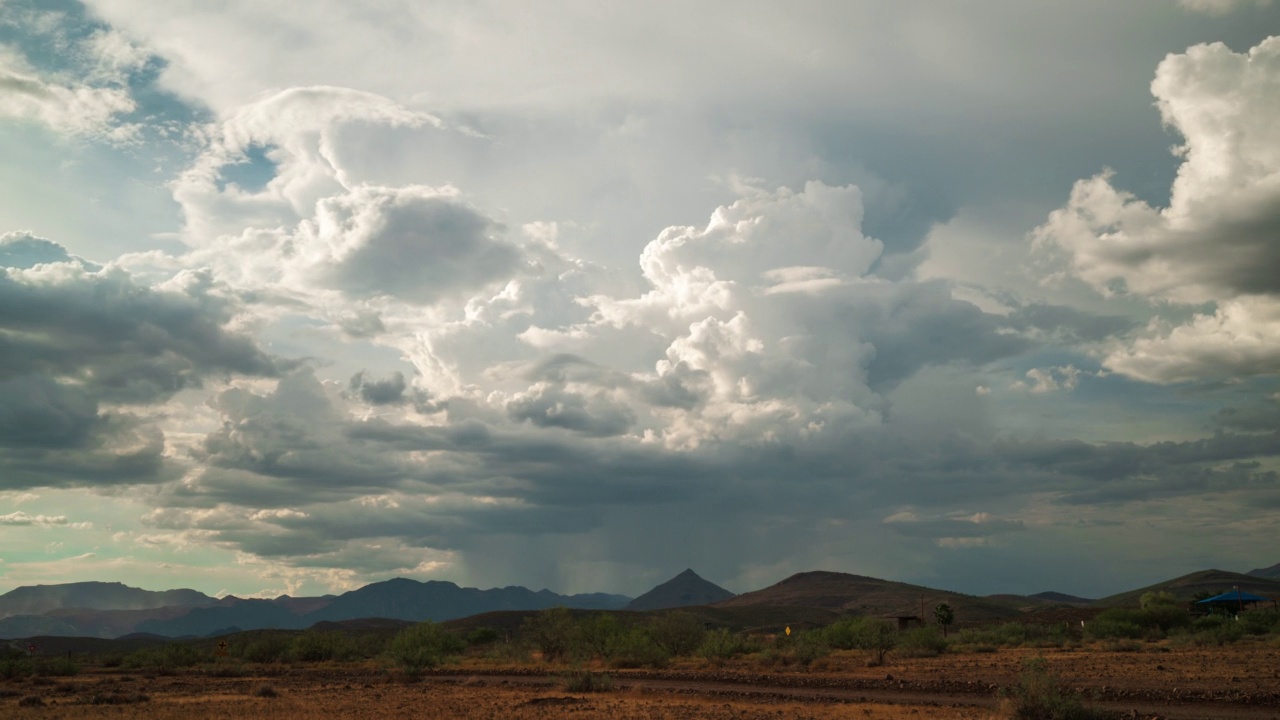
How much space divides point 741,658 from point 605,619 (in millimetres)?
11401

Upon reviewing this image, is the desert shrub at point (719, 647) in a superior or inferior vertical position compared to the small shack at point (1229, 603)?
inferior

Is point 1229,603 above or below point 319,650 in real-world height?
above

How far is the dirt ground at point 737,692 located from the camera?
3183 centimetres

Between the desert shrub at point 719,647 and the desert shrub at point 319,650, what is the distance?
35.7 metres

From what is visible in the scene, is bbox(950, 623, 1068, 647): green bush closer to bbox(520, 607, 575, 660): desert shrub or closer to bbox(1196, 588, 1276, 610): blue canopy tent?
bbox(1196, 588, 1276, 610): blue canopy tent

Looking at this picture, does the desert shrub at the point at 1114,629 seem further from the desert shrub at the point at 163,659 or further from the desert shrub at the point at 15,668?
the desert shrub at the point at 15,668

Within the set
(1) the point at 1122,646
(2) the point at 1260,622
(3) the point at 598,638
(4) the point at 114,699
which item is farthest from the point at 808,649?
(4) the point at 114,699

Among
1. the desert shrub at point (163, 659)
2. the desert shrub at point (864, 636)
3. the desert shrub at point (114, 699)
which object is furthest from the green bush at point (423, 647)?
the desert shrub at point (864, 636)

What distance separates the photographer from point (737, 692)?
40125 millimetres

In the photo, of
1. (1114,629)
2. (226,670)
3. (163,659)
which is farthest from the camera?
(163,659)

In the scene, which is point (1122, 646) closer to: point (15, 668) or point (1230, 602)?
point (1230, 602)

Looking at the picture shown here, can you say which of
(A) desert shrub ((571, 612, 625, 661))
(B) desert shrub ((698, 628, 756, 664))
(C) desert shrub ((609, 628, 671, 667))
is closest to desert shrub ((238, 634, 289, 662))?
(A) desert shrub ((571, 612, 625, 661))

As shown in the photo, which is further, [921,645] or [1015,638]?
[1015,638]

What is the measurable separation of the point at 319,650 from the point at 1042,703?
73110 millimetres
